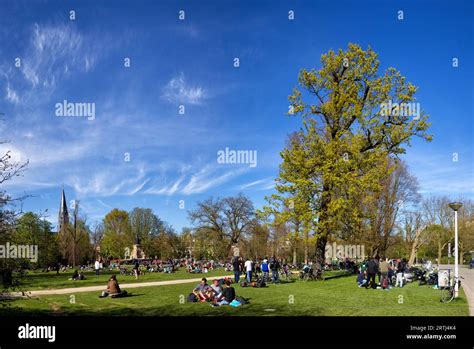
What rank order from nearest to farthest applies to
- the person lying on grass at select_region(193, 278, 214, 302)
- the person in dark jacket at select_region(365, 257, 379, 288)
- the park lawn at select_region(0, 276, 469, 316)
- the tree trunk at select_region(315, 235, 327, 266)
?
the park lawn at select_region(0, 276, 469, 316) → the person lying on grass at select_region(193, 278, 214, 302) → the person in dark jacket at select_region(365, 257, 379, 288) → the tree trunk at select_region(315, 235, 327, 266)

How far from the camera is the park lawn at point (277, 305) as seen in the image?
14.1 metres

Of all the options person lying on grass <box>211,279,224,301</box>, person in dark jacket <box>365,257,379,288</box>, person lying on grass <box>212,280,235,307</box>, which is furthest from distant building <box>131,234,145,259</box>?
person lying on grass <box>212,280,235,307</box>

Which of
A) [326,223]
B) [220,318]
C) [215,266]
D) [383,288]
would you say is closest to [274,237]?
[215,266]

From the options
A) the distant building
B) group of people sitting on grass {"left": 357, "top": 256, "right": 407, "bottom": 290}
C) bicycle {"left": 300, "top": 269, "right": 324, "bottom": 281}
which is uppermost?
group of people sitting on grass {"left": 357, "top": 256, "right": 407, "bottom": 290}

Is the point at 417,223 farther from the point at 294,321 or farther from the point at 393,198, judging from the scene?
the point at 294,321

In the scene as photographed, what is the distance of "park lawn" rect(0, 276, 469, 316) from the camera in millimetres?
14109

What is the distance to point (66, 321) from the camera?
12.4 m

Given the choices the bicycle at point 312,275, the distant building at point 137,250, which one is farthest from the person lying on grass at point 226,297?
the distant building at point 137,250

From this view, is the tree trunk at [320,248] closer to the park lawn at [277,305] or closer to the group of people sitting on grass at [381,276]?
the group of people sitting on grass at [381,276]

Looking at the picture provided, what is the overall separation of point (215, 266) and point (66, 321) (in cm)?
4416

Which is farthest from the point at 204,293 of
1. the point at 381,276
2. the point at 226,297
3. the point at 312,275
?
the point at 312,275

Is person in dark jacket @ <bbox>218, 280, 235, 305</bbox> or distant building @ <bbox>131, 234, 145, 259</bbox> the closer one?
person in dark jacket @ <bbox>218, 280, 235, 305</bbox>

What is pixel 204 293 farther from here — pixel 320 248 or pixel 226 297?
pixel 320 248

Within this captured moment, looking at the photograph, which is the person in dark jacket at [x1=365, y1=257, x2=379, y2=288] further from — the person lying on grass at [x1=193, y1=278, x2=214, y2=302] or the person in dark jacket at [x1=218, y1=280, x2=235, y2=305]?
the person lying on grass at [x1=193, y1=278, x2=214, y2=302]
